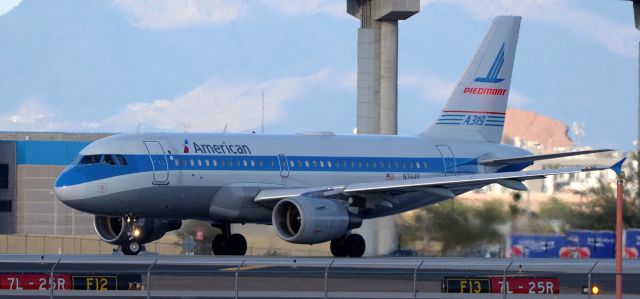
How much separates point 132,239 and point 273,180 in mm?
4363

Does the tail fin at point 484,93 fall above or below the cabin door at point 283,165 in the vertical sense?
above

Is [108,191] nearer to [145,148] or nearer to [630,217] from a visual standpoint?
[145,148]

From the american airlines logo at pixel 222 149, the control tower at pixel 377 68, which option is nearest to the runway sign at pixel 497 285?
the american airlines logo at pixel 222 149

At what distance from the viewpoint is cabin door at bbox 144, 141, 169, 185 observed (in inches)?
1606

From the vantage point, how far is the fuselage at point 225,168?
40.3 m

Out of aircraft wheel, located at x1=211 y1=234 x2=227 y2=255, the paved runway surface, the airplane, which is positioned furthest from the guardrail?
the paved runway surface

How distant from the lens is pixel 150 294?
27188mm

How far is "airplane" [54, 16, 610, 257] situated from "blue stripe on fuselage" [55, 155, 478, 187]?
3 cm

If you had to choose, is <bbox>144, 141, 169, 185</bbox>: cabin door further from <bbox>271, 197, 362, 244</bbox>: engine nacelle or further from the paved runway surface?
<bbox>271, 197, 362, 244</bbox>: engine nacelle

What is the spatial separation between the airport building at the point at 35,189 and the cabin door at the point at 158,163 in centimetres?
4036

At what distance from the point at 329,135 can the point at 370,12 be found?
13650mm

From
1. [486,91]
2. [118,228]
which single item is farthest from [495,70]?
[118,228]

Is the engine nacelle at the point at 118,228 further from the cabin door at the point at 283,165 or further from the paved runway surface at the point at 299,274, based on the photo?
the cabin door at the point at 283,165

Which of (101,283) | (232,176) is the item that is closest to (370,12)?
(232,176)
